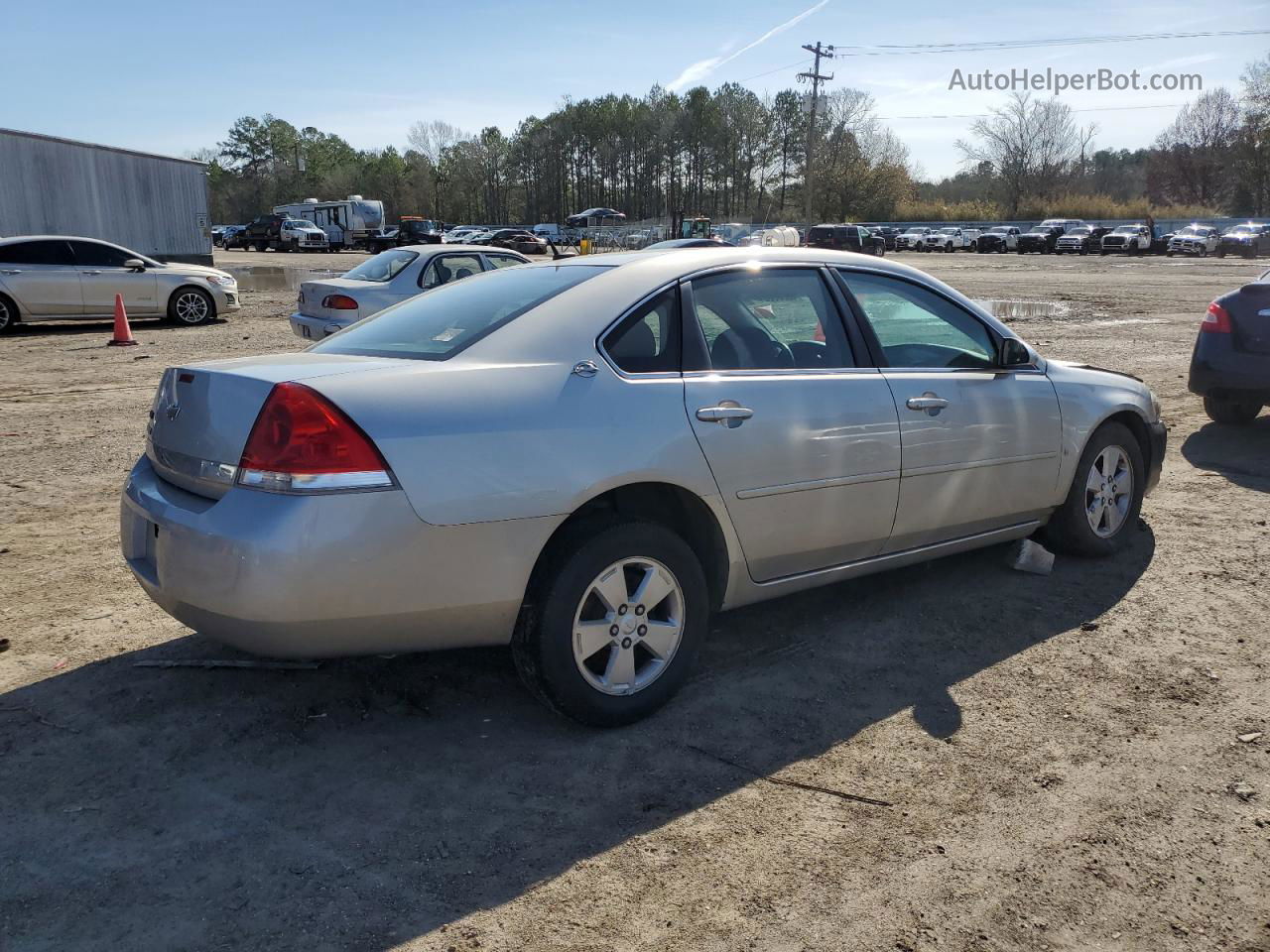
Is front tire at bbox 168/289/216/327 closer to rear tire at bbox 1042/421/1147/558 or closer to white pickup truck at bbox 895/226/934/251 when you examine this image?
rear tire at bbox 1042/421/1147/558

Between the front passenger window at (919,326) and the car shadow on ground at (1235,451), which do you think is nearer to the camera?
the front passenger window at (919,326)

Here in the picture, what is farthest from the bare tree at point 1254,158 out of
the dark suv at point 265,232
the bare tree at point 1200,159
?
the dark suv at point 265,232

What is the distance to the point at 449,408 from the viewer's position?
3090mm

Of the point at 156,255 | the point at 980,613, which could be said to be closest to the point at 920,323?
the point at 980,613

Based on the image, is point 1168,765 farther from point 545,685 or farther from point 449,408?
point 449,408

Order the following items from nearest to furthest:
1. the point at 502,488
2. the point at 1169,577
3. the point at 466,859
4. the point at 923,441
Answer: the point at 466,859 < the point at 502,488 < the point at 923,441 < the point at 1169,577

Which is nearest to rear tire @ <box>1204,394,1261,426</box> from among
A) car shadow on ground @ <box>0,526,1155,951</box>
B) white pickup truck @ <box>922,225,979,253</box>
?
car shadow on ground @ <box>0,526,1155,951</box>

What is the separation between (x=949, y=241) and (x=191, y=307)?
58794 mm

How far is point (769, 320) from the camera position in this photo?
13.3 feet

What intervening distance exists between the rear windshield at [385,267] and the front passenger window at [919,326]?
896 centimetres

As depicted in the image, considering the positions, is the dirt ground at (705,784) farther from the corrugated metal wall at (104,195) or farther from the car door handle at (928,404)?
the corrugated metal wall at (104,195)

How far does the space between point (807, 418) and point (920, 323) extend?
36.3 inches

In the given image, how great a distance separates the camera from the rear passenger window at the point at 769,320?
3822mm

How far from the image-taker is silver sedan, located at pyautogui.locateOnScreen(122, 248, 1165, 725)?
2973 mm
